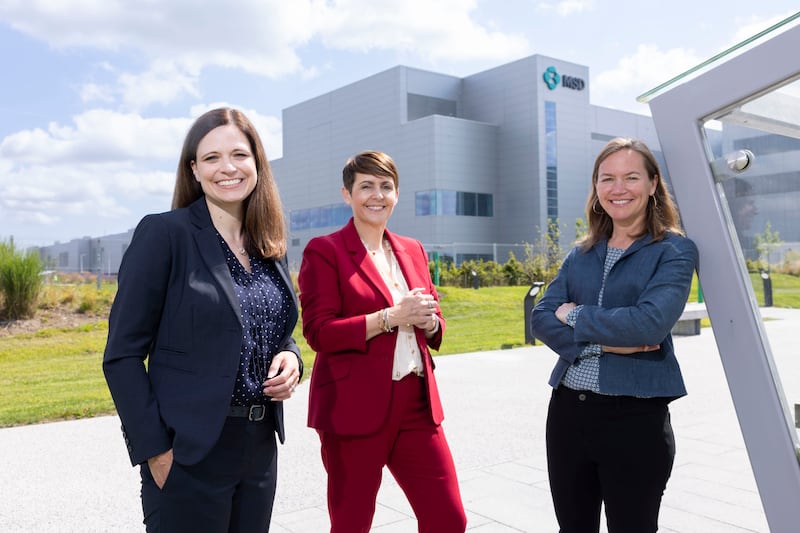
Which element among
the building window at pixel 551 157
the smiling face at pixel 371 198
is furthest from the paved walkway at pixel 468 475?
the building window at pixel 551 157

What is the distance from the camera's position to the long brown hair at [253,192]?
2484 millimetres

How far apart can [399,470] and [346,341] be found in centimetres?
61

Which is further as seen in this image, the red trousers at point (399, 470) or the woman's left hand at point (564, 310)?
the red trousers at point (399, 470)

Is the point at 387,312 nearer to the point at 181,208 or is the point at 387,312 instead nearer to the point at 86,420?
the point at 181,208

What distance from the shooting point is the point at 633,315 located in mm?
2479

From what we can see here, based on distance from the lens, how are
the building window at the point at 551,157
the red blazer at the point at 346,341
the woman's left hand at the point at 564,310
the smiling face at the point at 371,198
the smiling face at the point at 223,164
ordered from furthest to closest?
1. the building window at the point at 551,157
2. the smiling face at the point at 371,198
3. the red blazer at the point at 346,341
4. the woman's left hand at the point at 564,310
5. the smiling face at the point at 223,164

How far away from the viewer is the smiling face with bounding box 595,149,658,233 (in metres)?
2.64

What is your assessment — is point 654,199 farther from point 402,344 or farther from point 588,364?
point 402,344

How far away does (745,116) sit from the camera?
186 cm

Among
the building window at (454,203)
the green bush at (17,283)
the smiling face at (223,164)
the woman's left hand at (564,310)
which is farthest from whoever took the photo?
the building window at (454,203)

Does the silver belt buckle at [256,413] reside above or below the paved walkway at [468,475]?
above

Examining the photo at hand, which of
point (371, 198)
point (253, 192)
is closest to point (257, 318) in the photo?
point (253, 192)

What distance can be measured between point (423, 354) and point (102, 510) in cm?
287

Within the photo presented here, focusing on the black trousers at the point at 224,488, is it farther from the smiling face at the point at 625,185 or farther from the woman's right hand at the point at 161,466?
the smiling face at the point at 625,185
